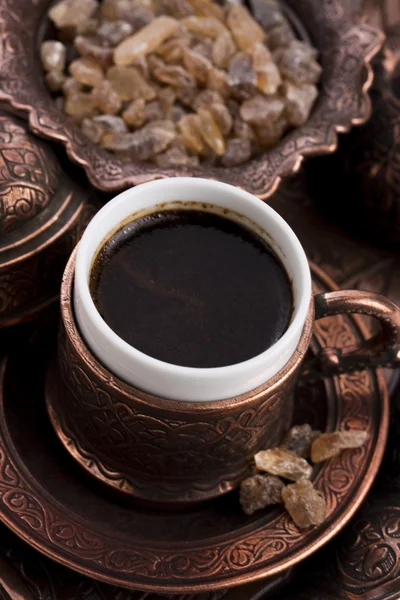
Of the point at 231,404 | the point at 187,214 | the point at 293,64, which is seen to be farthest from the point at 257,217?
the point at 293,64

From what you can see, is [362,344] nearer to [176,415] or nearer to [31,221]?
[176,415]

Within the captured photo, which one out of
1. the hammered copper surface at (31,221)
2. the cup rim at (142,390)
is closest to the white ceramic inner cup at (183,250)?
the cup rim at (142,390)

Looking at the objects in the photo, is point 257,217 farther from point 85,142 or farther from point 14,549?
point 14,549

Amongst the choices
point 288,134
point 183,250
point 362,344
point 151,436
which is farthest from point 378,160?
point 151,436

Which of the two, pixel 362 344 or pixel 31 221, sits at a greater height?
pixel 31 221

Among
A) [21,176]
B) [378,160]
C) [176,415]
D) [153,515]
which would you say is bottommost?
[153,515]

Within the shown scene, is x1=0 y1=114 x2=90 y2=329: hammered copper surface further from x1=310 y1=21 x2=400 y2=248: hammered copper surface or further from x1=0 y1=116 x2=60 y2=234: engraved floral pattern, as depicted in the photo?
x1=310 y1=21 x2=400 y2=248: hammered copper surface
